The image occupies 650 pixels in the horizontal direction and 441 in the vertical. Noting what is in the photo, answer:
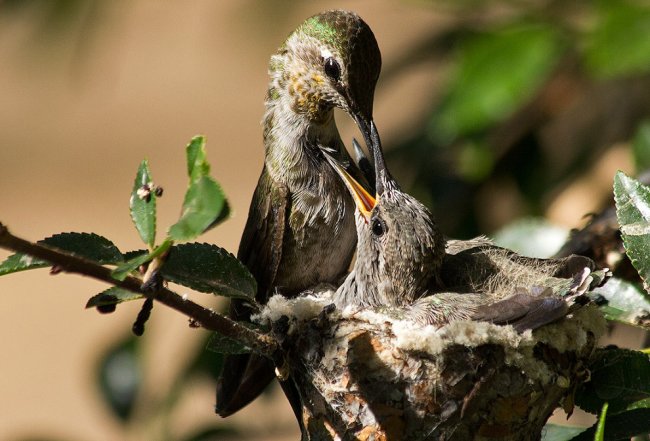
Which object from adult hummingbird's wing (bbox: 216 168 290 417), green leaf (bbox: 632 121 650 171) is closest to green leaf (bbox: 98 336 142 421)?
adult hummingbird's wing (bbox: 216 168 290 417)

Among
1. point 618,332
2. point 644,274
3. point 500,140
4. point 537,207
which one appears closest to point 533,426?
point 644,274

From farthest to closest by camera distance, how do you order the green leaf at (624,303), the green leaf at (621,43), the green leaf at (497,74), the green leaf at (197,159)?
the green leaf at (497,74), the green leaf at (621,43), the green leaf at (624,303), the green leaf at (197,159)

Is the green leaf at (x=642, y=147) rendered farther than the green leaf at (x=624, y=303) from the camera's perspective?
Yes

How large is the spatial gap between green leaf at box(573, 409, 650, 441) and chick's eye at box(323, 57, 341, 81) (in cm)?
104

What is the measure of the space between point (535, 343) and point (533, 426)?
18 cm

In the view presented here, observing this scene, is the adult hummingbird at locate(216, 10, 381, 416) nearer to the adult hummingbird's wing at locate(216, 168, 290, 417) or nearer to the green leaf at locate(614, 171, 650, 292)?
the adult hummingbird's wing at locate(216, 168, 290, 417)

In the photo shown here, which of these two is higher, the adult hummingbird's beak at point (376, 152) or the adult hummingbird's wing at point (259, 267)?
the adult hummingbird's beak at point (376, 152)

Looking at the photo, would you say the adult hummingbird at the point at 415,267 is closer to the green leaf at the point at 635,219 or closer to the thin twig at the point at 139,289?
the green leaf at the point at 635,219

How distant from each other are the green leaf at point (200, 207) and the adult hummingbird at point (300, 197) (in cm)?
109

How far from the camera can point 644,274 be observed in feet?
5.91

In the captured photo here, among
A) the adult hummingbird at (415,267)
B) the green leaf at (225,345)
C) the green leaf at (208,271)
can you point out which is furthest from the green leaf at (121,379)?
the green leaf at (208,271)

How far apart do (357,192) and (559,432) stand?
2.47 ft

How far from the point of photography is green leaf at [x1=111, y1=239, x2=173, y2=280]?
4.36 ft

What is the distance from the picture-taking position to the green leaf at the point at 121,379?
3084 millimetres
